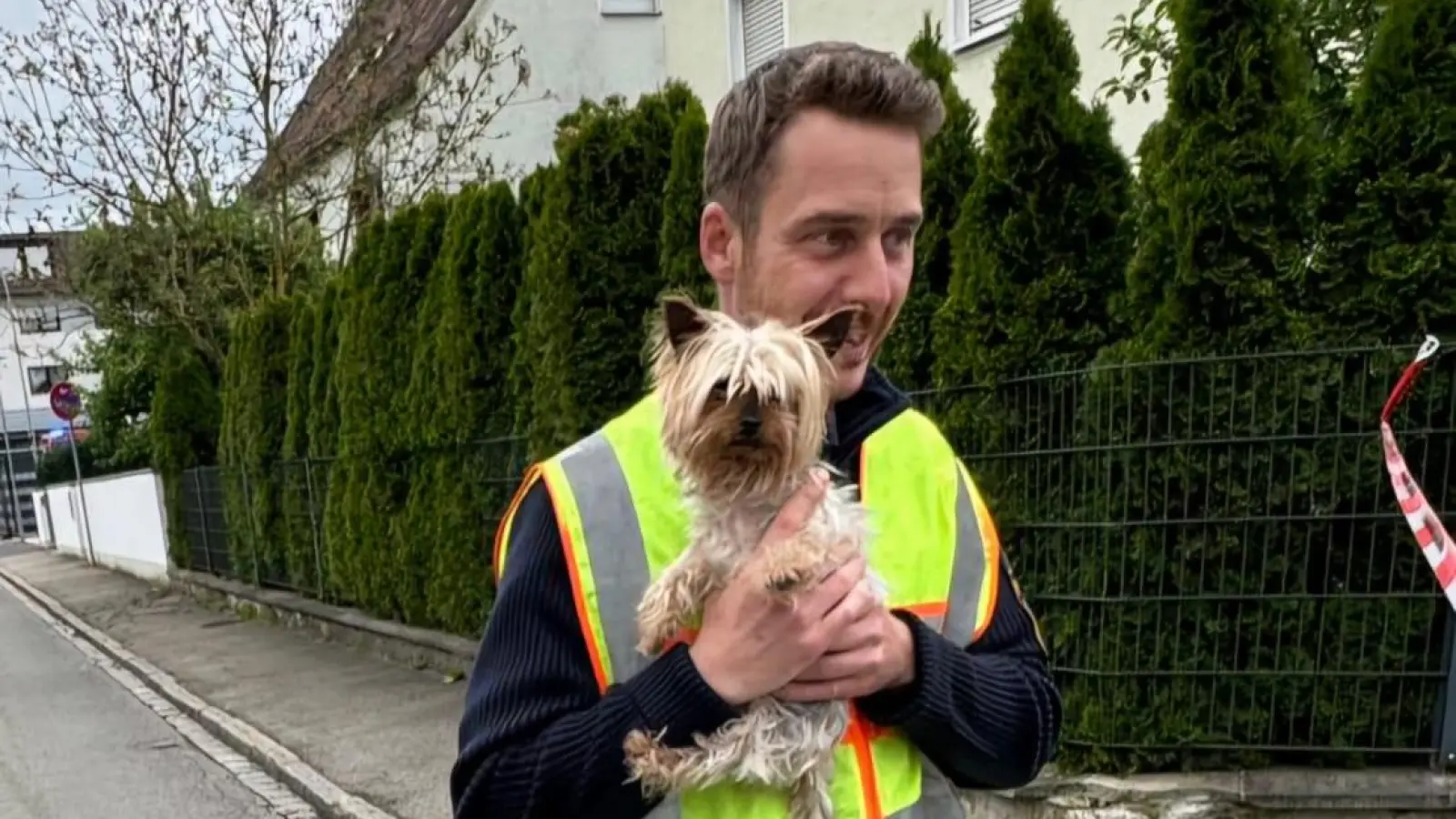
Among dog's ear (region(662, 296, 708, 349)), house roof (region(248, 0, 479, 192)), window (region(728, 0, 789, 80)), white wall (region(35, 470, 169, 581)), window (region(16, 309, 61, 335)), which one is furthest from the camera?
window (region(16, 309, 61, 335))

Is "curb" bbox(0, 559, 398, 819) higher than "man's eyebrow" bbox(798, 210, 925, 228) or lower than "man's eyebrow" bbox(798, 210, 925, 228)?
lower

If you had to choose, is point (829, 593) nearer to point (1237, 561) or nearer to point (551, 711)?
point (551, 711)

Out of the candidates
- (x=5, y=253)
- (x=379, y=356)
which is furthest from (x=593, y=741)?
(x=5, y=253)

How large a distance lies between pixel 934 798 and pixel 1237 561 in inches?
150

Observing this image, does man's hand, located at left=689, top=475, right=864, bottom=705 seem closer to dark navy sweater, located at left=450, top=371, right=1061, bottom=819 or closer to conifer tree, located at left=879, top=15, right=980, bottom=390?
dark navy sweater, located at left=450, top=371, right=1061, bottom=819

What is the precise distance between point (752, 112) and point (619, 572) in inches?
25.8

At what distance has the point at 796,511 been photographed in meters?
1.59

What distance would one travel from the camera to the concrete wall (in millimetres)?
8844

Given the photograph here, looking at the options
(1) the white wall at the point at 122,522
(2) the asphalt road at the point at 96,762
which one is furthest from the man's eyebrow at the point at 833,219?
(1) the white wall at the point at 122,522

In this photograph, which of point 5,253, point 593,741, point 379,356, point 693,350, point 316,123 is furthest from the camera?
point 5,253

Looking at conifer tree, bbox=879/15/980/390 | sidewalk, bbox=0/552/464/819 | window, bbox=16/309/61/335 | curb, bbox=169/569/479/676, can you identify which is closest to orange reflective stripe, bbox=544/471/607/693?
conifer tree, bbox=879/15/980/390

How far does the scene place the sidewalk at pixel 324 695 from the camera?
7621 mm

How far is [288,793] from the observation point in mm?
7801

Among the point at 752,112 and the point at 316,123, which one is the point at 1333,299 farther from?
the point at 316,123
